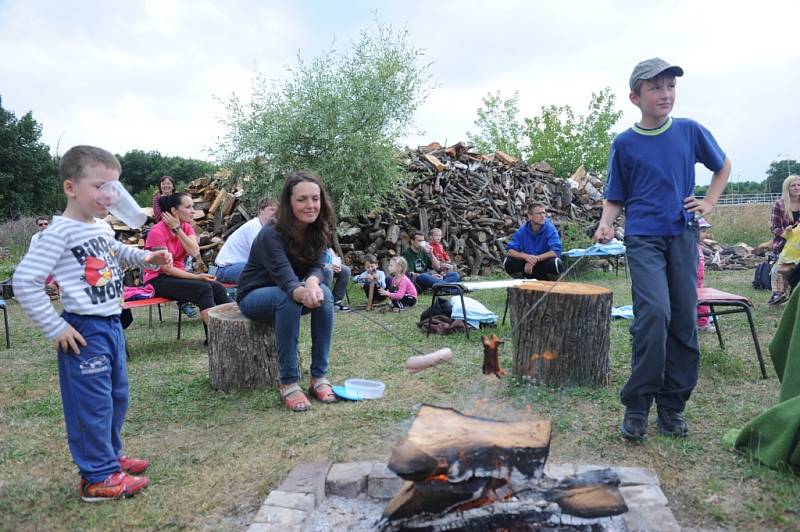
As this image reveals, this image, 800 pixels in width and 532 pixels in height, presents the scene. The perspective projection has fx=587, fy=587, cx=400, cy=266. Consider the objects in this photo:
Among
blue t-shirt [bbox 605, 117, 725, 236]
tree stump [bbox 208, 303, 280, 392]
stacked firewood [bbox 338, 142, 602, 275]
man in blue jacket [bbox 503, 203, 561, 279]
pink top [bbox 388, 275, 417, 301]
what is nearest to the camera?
blue t-shirt [bbox 605, 117, 725, 236]

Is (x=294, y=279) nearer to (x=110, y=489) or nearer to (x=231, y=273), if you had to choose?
(x=110, y=489)

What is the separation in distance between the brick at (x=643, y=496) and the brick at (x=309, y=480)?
127 cm

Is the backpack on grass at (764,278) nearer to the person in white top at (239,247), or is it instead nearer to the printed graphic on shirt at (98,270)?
the person in white top at (239,247)

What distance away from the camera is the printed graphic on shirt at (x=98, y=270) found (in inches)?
101

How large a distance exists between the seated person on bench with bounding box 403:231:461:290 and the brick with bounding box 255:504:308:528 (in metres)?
7.18

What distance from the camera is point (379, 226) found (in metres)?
12.0

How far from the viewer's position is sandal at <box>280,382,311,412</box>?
3.79 metres

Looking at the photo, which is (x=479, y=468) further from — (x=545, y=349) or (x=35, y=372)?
(x=35, y=372)

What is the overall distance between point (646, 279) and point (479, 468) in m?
1.41

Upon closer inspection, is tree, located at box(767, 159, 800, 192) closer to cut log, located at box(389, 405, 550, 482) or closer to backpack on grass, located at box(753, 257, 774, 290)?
backpack on grass, located at box(753, 257, 774, 290)

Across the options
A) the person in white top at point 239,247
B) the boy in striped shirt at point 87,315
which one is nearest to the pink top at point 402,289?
the person in white top at point 239,247

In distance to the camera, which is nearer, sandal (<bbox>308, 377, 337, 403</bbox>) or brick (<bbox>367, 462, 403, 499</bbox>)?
brick (<bbox>367, 462, 403, 499</bbox>)

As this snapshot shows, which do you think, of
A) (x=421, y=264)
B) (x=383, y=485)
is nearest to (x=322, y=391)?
(x=383, y=485)

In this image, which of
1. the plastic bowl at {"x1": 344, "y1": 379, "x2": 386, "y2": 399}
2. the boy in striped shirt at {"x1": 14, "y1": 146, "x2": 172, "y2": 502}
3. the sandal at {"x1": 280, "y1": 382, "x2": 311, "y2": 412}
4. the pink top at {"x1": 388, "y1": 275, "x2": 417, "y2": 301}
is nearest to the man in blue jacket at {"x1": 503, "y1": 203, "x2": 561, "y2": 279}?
the pink top at {"x1": 388, "y1": 275, "x2": 417, "y2": 301}
